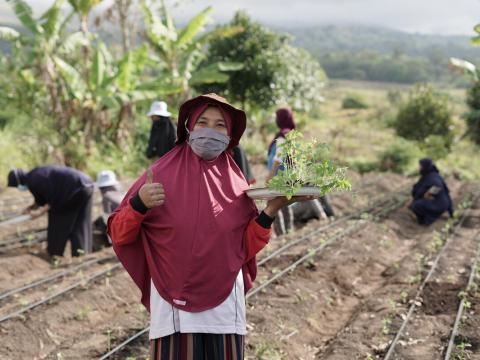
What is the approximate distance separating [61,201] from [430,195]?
622cm

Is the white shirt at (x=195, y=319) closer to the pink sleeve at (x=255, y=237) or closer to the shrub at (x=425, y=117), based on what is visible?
the pink sleeve at (x=255, y=237)

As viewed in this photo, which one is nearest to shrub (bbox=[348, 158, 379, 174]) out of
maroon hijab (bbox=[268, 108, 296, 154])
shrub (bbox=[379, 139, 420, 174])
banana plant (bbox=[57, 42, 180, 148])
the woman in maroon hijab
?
shrub (bbox=[379, 139, 420, 174])

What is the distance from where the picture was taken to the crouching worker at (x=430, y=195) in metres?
9.23

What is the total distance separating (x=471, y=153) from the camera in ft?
70.1

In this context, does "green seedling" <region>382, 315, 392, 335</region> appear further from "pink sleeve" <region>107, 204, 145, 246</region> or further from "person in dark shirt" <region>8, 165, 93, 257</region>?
"person in dark shirt" <region>8, 165, 93, 257</region>

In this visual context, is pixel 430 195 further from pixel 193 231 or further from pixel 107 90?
pixel 193 231

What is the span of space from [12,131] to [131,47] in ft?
13.0

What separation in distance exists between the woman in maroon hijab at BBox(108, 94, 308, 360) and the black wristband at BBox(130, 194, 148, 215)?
0.03 m

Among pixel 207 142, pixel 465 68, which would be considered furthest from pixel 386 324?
pixel 465 68

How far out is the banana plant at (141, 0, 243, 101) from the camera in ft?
40.4

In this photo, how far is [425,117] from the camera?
63.2 ft

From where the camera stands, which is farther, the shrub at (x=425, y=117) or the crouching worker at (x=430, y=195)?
the shrub at (x=425, y=117)

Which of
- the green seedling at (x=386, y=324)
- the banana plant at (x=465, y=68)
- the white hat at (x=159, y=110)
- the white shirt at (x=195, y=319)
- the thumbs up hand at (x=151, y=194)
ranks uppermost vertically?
the banana plant at (x=465, y=68)

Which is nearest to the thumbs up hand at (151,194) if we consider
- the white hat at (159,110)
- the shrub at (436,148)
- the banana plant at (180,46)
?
the white hat at (159,110)
